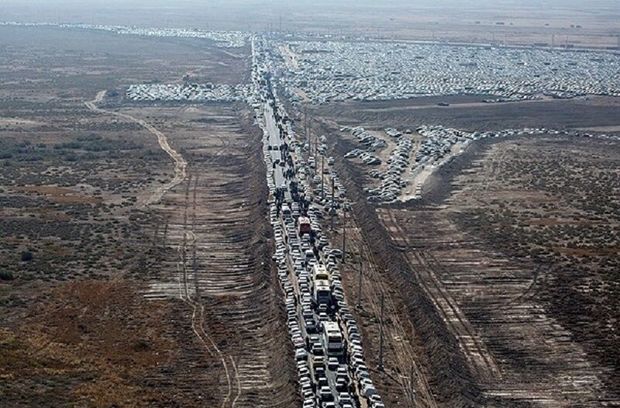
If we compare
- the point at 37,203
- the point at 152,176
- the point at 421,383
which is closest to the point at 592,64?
the point at 152,176

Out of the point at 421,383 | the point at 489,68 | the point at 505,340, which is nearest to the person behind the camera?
the point at 421,383

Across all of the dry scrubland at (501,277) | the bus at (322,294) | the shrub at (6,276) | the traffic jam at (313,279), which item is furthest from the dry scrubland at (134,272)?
the dry scrubland at (501,277)

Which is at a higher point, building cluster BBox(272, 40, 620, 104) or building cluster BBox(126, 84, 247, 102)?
building cluster BBox(272, 40, 620, 104)

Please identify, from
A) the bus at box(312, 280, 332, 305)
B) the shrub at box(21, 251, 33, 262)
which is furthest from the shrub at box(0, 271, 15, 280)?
the bus at box(312, 280, 332, 305)

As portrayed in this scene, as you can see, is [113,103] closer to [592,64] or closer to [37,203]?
[37,203]

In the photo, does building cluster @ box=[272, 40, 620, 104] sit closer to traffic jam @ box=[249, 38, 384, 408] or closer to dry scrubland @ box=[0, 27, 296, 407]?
dry scrubland @ box=[0, 27, 296, 407]
